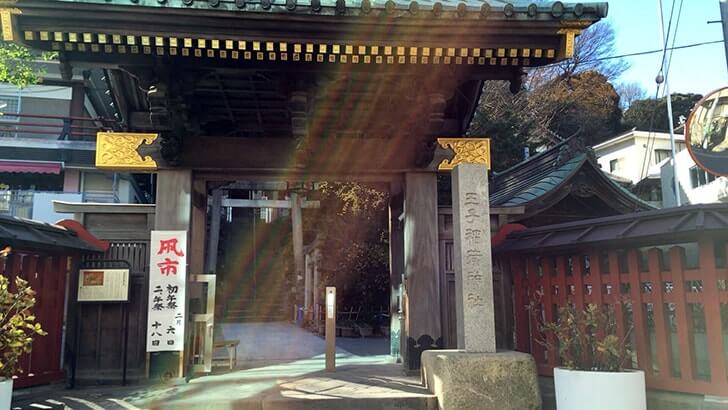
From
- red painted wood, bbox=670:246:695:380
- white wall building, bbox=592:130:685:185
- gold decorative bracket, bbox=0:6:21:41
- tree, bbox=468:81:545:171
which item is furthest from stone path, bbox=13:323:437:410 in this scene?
white wall building, bbox=592:130:685:185

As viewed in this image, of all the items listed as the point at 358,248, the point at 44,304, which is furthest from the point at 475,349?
the point at 358,248

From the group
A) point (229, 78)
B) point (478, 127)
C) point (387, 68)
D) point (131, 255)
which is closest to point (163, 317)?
point (131, 255)

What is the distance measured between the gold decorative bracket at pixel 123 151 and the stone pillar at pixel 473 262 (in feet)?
14.7

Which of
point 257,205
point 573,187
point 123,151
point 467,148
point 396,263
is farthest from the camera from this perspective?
point 257,205

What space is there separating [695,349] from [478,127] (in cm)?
1519

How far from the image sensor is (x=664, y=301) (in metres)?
5.07

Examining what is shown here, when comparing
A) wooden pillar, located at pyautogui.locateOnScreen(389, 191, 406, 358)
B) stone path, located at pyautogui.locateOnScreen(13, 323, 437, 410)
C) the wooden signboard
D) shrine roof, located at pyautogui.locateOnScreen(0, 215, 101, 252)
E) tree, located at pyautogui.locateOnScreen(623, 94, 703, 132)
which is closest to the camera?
stone path, located at pyautogui.locateOnScreen(13, 323, 437, 410)

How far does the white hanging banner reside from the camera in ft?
22.4

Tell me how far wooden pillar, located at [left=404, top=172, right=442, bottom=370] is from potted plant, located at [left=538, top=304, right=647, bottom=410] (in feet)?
8.21

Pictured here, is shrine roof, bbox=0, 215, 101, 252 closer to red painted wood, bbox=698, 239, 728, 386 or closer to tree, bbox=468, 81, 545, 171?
red painted wood, bbox=698, 239, 728, 386

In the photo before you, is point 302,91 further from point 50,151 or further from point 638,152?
point 638,152

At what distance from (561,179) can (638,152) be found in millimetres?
24382

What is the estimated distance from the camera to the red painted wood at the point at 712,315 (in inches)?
180

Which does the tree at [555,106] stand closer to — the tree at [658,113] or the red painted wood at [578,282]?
the tree at [658,113]
